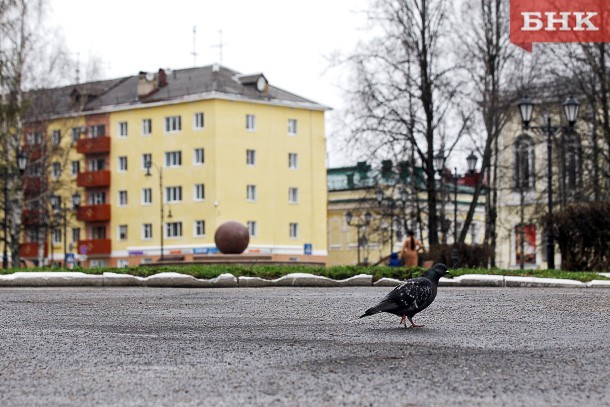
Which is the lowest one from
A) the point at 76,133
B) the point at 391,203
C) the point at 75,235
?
the point at 75,235

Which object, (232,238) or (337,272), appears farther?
(232,238)

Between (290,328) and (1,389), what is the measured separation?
561 cm

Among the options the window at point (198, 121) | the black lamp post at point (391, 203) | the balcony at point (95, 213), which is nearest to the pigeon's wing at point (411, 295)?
the black lamp post at point (391, 203)

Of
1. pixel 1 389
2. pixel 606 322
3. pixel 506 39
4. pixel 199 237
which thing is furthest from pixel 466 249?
pixel 199 237

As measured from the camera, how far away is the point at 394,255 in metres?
47.9

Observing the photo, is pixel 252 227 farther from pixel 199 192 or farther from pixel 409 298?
pixel 409 298

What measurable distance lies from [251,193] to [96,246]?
43.7 feet

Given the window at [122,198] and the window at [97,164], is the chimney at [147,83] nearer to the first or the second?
the window at [97,164]

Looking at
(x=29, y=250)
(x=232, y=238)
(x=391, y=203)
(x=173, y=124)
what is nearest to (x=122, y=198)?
(x=173, y=124)

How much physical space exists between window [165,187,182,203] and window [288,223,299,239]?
8882mm

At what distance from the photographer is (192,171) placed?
93.6 meters

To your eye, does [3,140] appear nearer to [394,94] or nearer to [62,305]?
[394,94]

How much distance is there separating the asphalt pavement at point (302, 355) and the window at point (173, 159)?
76.0m

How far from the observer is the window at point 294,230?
3789 inches
